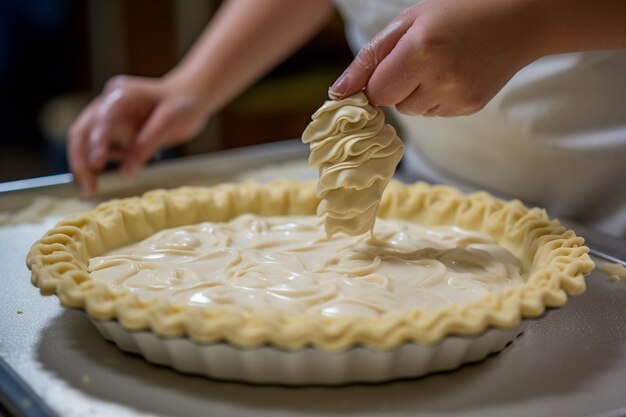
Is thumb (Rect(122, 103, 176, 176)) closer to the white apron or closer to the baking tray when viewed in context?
the white apron

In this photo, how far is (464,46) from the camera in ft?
4.46

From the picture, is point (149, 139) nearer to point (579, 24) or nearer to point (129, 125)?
point (129, 125)

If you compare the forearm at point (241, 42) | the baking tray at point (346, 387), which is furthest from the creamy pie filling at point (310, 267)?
the forearm at point (241, 42)

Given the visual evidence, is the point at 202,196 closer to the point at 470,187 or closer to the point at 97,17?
the point at 470,187

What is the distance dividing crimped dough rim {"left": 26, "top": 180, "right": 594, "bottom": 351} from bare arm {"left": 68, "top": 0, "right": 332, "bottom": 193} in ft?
1.84

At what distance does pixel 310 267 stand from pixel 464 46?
496 millimetres

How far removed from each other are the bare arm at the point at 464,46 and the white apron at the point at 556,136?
46 cm

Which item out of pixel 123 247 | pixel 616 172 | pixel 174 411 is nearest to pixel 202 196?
pixel 123 247

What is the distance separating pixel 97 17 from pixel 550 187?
4.11m

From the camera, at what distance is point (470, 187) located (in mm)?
2320

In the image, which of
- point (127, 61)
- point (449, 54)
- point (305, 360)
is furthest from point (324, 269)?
point (127, 61)

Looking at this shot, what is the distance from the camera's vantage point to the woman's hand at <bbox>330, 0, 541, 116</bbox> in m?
1.36

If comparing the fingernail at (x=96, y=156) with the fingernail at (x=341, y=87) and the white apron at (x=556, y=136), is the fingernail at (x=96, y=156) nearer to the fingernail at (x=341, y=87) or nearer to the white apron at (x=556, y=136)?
the white apron at (x=556, y=136)

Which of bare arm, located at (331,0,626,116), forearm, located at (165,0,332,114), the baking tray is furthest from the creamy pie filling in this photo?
forearm, located at (165,0,332,114)
